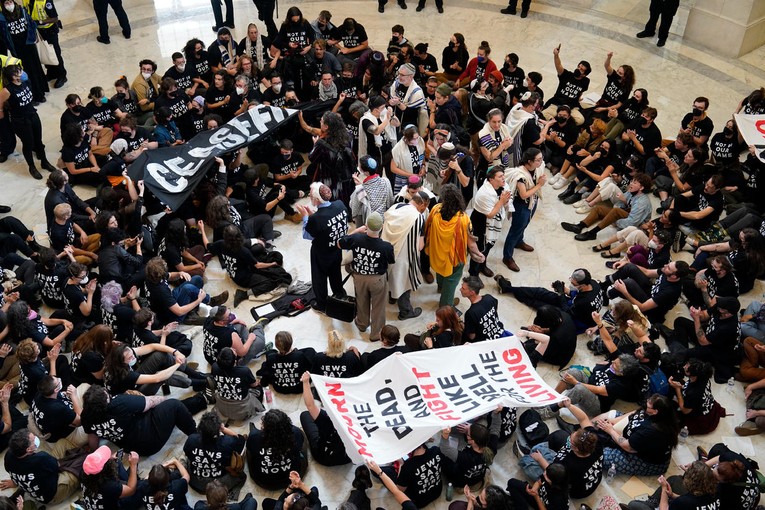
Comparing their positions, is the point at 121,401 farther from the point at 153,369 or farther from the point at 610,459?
the point at 610,459

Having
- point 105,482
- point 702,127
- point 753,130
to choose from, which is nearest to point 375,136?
point 702,127

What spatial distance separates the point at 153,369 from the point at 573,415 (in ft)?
15.3

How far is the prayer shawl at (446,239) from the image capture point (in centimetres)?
870

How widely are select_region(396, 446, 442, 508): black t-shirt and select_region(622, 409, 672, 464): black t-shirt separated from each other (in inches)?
78.0

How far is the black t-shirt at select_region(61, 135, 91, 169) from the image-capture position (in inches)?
436

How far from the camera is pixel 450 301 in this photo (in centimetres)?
950

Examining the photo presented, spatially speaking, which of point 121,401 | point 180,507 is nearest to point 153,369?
point 121,401

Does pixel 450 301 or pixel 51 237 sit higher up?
pixel 51 237

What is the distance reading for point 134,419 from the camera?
24.5 feet

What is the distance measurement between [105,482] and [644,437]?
5.13 m

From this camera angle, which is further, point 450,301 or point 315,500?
point 450,301

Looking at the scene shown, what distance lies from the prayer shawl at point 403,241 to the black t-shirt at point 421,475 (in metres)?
2.65

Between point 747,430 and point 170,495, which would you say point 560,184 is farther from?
point 170,495

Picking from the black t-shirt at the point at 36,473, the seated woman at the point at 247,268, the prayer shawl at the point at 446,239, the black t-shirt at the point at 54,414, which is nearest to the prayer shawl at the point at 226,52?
the seated woman at the point at 247,268
